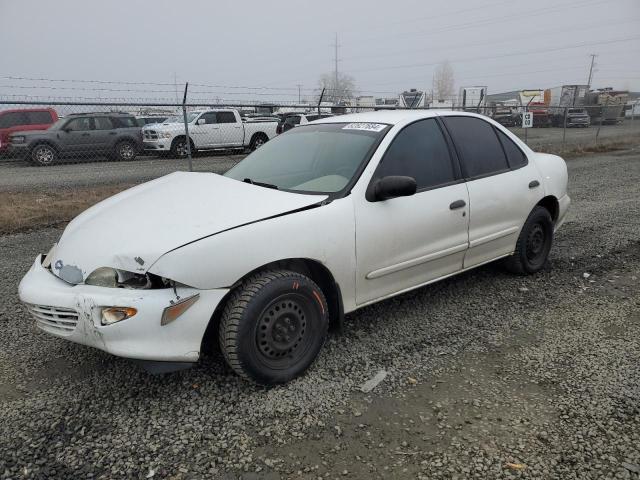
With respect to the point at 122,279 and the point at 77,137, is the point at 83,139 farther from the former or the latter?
the point at 122,279

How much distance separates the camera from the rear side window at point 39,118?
15.8 meters

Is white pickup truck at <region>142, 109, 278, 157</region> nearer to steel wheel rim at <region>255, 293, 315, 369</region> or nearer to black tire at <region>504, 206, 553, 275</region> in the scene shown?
black tire at <region>504, 206, 553, 275</region>

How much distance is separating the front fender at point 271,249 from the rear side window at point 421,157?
1.79 ft

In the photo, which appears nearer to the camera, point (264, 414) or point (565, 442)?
point (565, 442)

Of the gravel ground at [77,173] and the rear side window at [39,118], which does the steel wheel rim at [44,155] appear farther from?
the rear side window at [39,118]

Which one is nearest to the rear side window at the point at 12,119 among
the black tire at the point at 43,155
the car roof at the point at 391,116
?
the black tire at the point at 43,155

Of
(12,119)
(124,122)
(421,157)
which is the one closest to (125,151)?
(124,122)

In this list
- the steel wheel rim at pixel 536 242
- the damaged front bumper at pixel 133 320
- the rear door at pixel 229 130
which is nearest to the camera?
the damaged front bumper at pixel 133 320

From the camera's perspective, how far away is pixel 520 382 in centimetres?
293

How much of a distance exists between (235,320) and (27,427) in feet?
3.89

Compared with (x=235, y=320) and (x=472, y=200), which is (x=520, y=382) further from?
(x=235, y=320)

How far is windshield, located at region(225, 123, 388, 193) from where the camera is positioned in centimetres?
335

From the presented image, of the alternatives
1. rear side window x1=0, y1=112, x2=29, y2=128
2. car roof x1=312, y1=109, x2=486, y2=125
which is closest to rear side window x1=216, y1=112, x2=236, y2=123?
rear side window x1=0, y1=112, x2=29, y2=128

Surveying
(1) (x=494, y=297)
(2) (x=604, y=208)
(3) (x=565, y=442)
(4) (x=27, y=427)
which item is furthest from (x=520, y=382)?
(2) (x=604, y=208)
